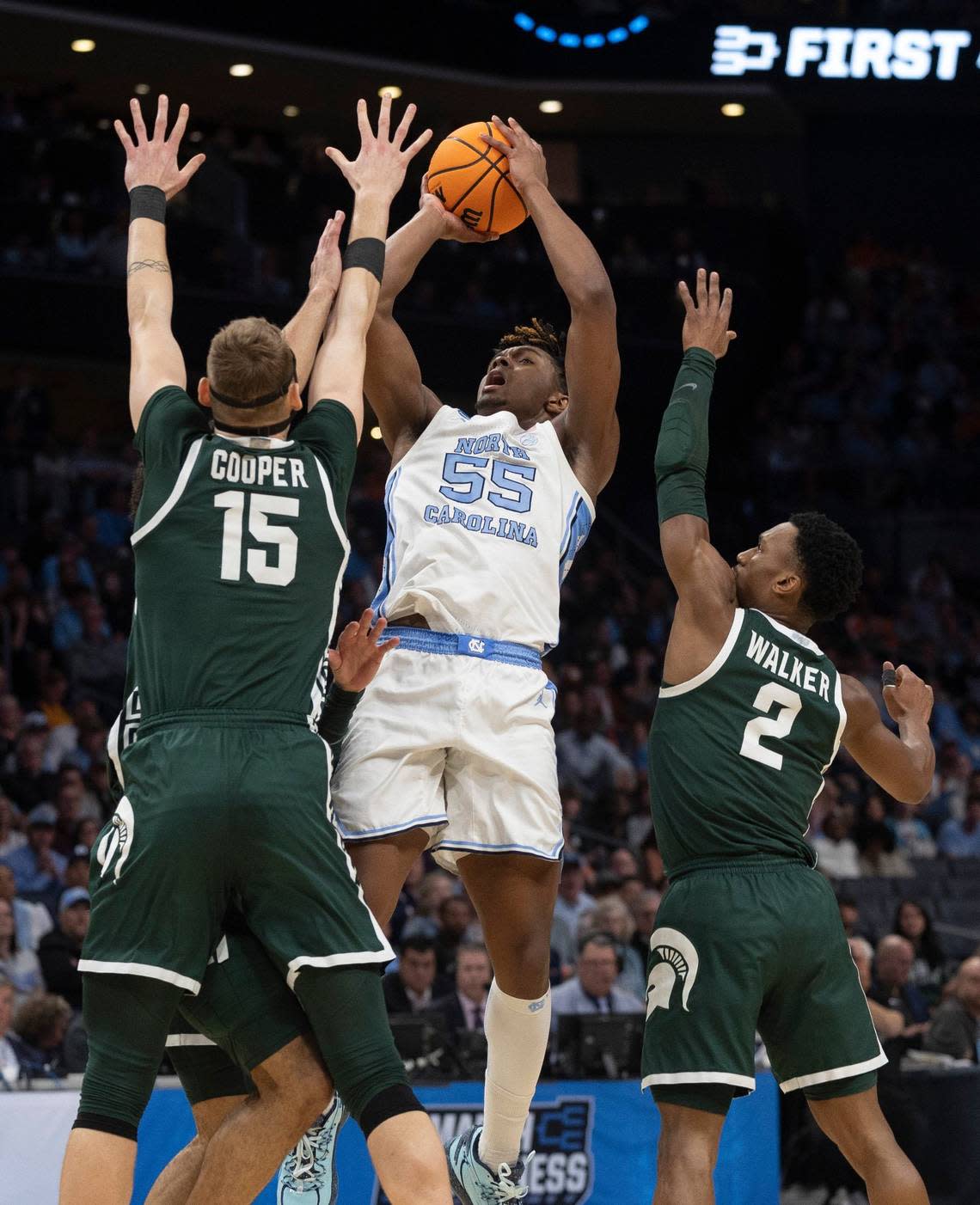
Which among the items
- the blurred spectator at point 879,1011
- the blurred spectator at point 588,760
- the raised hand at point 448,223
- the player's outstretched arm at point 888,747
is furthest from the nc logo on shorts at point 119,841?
the blurred spectator at point 588,760

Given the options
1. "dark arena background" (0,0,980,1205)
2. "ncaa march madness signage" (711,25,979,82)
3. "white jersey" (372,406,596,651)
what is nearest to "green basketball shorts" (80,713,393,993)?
"white jersey" (372,406,596,651)

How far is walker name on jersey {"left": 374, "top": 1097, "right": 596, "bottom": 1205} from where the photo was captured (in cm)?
810

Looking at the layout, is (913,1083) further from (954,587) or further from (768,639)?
(954,587)

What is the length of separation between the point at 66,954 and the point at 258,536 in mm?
6556

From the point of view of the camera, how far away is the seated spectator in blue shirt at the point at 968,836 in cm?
1591

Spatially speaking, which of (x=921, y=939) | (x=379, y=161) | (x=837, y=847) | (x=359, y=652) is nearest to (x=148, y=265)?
(x=379, y=161)

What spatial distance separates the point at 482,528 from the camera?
581cm

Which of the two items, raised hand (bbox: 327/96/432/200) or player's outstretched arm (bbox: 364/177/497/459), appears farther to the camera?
player's outstretched arm (bbox: 364/177/497/459)

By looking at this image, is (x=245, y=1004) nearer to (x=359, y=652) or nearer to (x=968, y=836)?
(x=359, y=652)

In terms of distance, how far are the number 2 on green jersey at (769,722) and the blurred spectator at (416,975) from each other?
5.37m

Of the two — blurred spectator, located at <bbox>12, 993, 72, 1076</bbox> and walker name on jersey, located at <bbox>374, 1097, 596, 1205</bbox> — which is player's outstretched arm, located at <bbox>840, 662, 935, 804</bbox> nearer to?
walker name on jersey, located at <bbox>374, 1097, 596, 1205</bbox>

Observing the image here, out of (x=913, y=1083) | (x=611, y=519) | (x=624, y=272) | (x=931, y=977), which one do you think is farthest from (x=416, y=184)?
(x=913, y=1083)

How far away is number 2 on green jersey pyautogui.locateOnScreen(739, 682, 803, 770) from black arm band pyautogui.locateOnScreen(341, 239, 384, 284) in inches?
69.6

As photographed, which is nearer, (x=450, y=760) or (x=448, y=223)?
(x=450, y=760)
